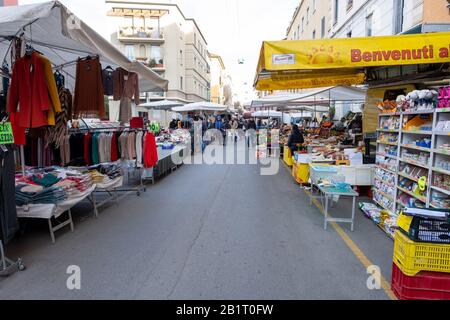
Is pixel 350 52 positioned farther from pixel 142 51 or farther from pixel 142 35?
pixel 142 51

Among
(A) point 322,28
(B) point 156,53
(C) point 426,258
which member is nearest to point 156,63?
(B) point 156,53

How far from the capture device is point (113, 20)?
38688mm

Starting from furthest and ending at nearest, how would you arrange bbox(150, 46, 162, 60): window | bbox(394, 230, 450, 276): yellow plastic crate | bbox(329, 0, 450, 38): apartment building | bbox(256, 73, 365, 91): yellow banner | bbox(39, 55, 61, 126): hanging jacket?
bbox(150, 46, 162, 60): window, bbox(329, 0, 450, 38): apartment building, bbox(256, 73, 365, 91): yellow banner, bbox(39, 55, 61, 126): hanging jacket, bbox(394, 230, 450, 276): yellow plastic crate

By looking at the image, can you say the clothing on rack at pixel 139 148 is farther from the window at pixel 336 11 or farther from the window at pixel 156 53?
the window at pixel 156 53

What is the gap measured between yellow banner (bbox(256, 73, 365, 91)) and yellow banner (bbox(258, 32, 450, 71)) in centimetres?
254

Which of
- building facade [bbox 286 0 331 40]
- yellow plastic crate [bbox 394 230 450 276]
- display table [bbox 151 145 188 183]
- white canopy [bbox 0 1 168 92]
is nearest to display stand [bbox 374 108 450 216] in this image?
yellow plastic crate [bbox 394 230 450 276]

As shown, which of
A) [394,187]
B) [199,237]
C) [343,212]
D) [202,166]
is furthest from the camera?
[202,166]

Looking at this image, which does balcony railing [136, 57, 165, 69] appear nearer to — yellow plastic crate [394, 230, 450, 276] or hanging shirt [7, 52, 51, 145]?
hanging shirt [7, 52, 51, 145]

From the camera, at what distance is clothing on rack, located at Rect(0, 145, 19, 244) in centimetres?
354
